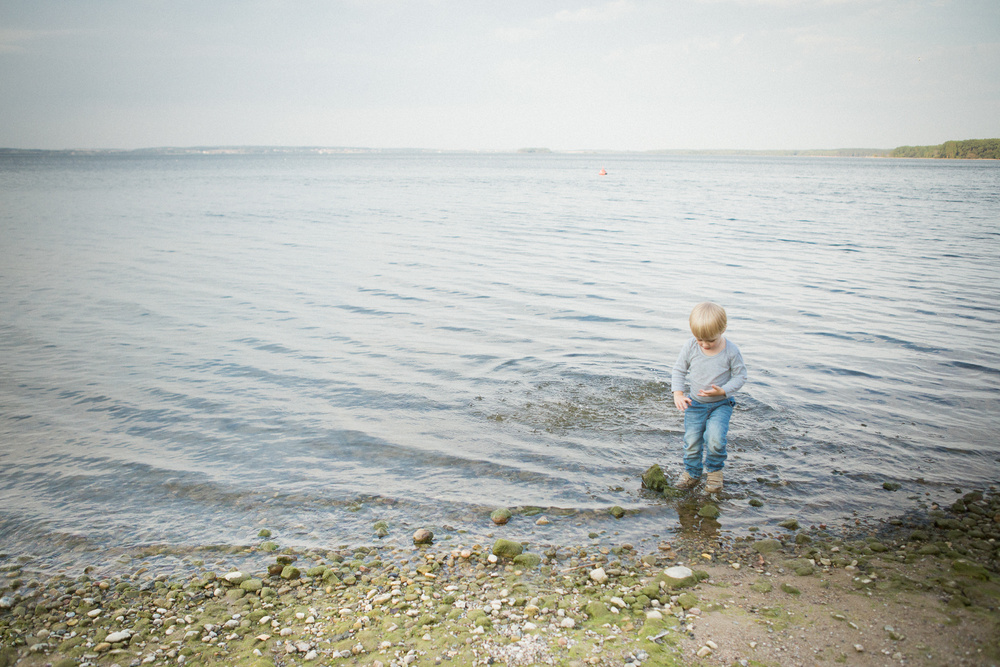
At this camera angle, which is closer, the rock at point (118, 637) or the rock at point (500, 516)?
the rock at point (118, 637)

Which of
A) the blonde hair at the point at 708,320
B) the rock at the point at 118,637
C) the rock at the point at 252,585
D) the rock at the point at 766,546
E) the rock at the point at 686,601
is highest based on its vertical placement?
the blonde hair at the point at 708,320

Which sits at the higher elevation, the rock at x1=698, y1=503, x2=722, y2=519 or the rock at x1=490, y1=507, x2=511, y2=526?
the rock at x1=698, y1=503, x2=722, y2=519

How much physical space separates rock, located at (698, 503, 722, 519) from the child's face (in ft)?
5.25

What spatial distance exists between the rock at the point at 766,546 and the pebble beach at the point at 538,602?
24 millimetres

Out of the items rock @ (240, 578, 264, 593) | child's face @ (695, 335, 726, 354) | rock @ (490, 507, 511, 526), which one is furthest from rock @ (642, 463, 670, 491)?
rock @ (240, 578, 264, 593)

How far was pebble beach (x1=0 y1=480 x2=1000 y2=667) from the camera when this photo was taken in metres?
4.02

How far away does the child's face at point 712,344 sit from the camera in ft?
20.1

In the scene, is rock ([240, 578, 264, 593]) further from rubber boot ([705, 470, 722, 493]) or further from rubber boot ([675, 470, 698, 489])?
rubber boot ([705, 470, 722, 493])

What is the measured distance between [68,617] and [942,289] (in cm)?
2001

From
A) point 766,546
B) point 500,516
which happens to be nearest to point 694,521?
point 766,546

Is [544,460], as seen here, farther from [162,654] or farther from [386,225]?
[386,225]

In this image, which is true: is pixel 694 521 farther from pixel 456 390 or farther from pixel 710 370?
pixel 456 390

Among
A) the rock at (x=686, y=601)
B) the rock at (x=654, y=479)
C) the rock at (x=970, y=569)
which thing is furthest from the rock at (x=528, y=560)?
the rock at (x=970, y=569)

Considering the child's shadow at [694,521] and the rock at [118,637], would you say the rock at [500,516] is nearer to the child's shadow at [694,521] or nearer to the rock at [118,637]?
the child's shadow at [694,521]
